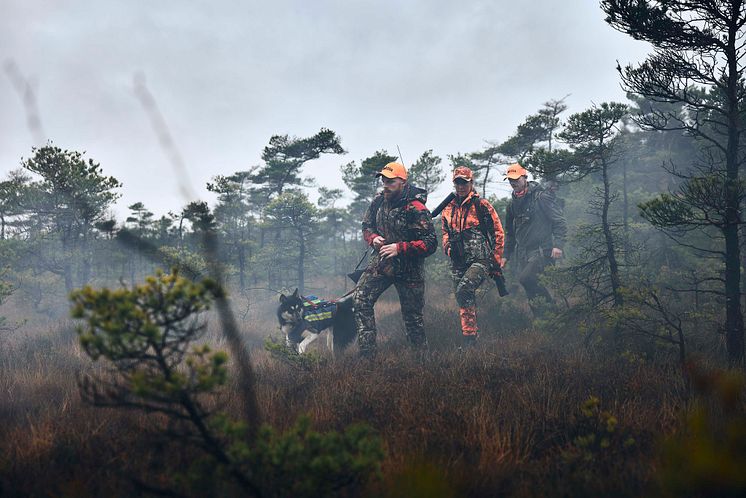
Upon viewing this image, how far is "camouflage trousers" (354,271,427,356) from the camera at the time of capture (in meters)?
5.82

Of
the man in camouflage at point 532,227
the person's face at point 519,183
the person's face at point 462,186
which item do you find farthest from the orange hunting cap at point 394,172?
the person's face at point 519,183

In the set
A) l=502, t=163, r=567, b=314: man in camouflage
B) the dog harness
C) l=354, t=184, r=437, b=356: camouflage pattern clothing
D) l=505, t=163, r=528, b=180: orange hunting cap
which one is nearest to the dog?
the dog harness

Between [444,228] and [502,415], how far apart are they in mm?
4027

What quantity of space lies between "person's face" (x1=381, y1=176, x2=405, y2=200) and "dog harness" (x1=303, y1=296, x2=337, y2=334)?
1936mm

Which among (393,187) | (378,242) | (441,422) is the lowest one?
(441,422)

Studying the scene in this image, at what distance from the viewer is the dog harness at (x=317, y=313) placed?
6.28 m

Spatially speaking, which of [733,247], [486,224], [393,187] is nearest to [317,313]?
[393,187]

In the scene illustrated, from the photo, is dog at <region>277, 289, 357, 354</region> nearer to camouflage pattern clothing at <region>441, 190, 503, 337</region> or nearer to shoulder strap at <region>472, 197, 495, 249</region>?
camouflage pattern clothing at <region>441, 190, 503, 337</region>

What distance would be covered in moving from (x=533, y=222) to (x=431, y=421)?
5.85 m

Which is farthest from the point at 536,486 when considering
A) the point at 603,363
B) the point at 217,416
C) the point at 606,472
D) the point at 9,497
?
the point at 603,363

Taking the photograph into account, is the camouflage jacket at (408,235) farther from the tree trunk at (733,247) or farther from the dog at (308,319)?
the tree trunk at (733,247)

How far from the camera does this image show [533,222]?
796 cm

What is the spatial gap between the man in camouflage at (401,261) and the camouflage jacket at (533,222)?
270 centimetres

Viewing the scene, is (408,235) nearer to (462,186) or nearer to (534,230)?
(462,186)
